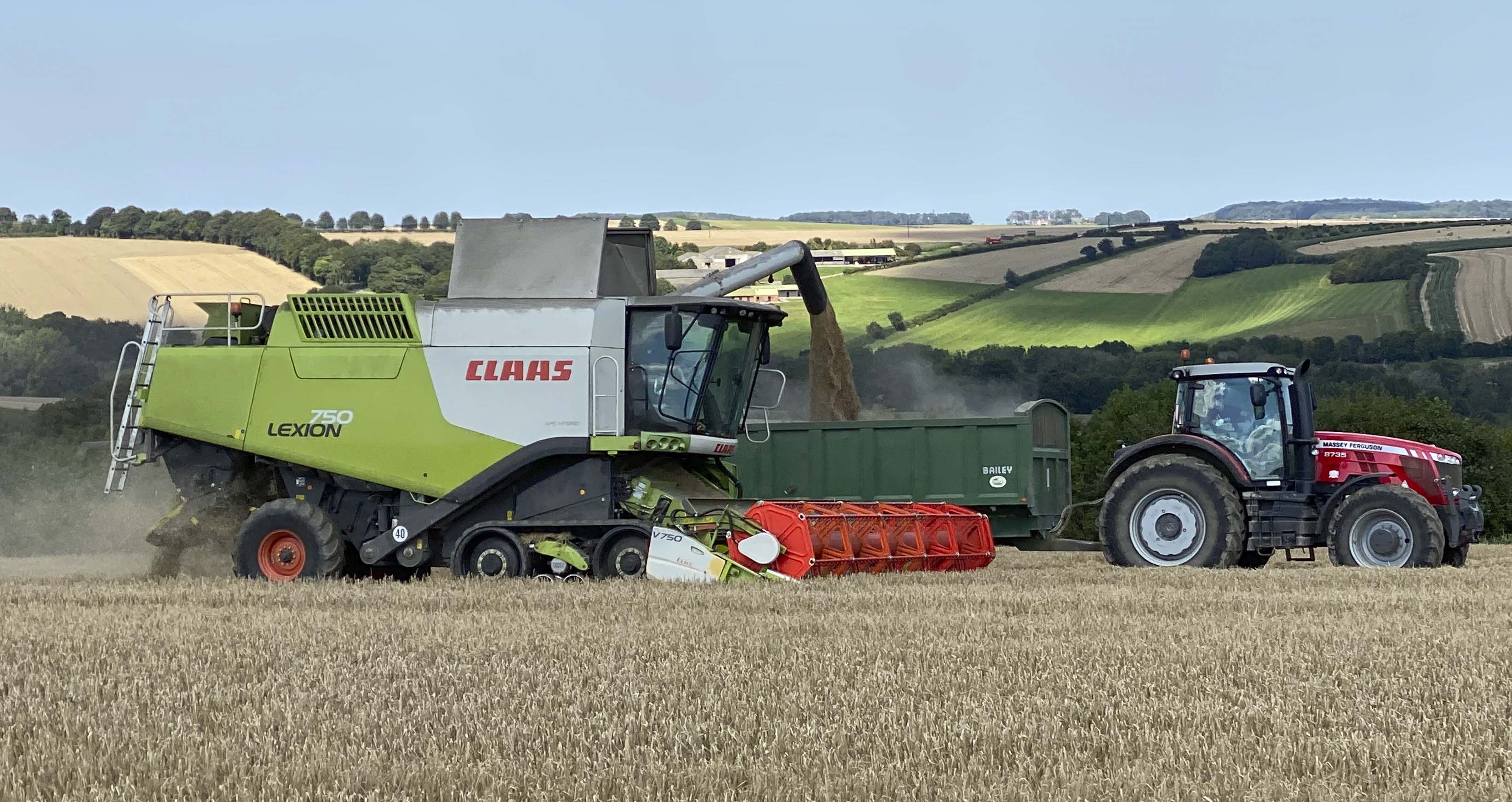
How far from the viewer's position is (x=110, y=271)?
40312 mm

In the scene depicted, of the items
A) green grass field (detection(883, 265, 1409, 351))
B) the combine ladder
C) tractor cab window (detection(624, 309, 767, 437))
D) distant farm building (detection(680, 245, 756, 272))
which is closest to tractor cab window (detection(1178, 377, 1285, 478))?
tractor cab window (detection(624, 309, 767, 437))

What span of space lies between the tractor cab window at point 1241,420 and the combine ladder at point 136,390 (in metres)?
9.76

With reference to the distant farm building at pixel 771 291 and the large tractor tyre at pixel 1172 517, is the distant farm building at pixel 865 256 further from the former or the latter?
the large tractor tyre at pixel 1172 517

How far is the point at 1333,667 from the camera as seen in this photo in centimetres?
704

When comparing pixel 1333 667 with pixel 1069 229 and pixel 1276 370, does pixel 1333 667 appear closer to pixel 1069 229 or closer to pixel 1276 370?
pixel 1276 370

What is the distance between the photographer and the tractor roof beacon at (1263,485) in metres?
14.5

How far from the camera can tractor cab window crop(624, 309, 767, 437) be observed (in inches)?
533

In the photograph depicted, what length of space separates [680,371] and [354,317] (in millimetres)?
3032

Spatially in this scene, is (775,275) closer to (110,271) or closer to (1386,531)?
(1386,531)

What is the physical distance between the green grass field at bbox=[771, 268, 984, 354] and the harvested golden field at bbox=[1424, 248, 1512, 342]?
19335mm

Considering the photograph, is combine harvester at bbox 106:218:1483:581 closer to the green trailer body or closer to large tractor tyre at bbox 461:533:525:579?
large tractor tyre at bbox 461:533:525:579

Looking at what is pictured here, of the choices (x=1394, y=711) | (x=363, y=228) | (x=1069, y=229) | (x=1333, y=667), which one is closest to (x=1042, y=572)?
(x=1333, y=667)

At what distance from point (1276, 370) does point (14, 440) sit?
82.0 ft

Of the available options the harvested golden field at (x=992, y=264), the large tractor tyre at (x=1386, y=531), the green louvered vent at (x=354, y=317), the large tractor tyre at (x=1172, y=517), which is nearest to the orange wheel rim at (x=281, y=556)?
the green louvered vent at (x=354, y=317)
